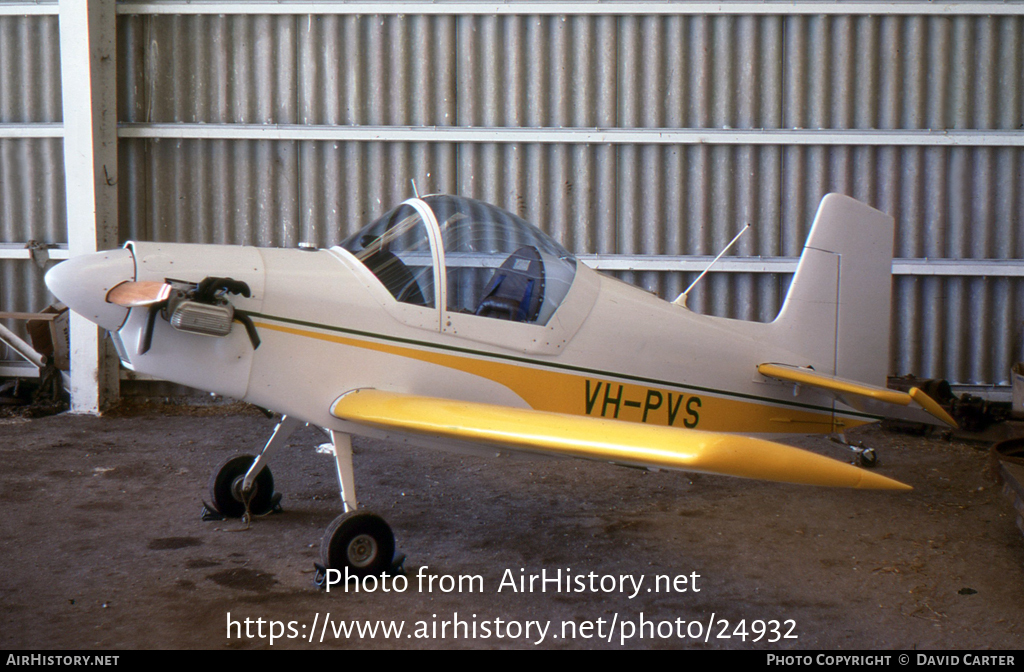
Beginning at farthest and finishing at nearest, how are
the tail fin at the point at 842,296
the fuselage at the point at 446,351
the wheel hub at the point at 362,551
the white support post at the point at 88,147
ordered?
the white support post at the point at 88,147, the tail fin at the point at 842,296, the wheel hub at the point at 362,551, the fuselage at the point at 446,351

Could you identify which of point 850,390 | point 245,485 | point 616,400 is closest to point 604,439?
point 616,400

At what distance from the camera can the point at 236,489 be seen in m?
4.45

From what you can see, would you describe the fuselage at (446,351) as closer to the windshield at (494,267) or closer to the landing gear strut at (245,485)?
the windshield at (494,267)

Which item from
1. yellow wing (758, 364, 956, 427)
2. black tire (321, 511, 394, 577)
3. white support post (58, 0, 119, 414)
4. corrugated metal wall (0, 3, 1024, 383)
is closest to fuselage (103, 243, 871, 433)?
yellow wing (758, 364, 956, 427)

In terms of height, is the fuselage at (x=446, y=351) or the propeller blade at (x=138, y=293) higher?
the propeller blade at (x=138, y=293)

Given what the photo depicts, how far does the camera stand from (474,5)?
7426 mm

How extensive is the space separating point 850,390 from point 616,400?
1.18 m

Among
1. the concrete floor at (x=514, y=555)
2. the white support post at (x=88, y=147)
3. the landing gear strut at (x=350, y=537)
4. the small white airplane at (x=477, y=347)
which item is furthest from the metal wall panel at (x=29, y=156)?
the landing gear strut at (x=350, y=537)

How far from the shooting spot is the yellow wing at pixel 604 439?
271 centimetres

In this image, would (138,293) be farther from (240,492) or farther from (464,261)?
(240,492)

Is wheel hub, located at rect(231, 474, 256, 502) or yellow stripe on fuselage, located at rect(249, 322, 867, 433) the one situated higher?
yellow stripe on fuselage, located at rect(249, 322, 867, 433)

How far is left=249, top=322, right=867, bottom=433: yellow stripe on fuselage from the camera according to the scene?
12.5 feet

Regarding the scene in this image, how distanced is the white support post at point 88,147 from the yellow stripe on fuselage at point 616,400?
4.69 metres

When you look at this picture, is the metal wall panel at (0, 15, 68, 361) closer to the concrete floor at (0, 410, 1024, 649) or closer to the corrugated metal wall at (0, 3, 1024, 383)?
the corrugated metal wall at (0, 3, 1024, 383)
